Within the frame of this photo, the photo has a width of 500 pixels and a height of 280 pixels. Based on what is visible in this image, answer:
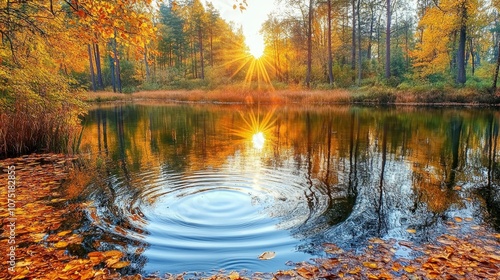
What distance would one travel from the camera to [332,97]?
95.6 ft

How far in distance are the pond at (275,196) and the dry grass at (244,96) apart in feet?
55.6

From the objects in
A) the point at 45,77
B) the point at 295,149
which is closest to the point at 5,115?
the point at 45,77

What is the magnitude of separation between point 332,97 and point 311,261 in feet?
87.4

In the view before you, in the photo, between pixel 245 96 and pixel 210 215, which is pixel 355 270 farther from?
pixel 245 96

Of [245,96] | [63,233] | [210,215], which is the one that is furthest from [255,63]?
[63,233]

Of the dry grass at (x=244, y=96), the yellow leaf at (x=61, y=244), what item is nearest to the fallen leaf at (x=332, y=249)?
the yellow leaf at (x=61, y=244)

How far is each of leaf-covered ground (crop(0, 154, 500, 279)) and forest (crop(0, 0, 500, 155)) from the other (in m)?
3.26

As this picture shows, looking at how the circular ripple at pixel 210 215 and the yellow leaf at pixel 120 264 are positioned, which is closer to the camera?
the yellow leaf at pixel 120 264

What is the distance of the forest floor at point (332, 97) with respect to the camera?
80.9 ft

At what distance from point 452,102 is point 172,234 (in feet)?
89.3

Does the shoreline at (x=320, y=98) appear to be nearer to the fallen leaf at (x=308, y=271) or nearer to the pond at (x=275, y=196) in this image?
the pond at (x=275, y=196)

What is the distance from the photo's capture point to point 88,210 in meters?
5.47

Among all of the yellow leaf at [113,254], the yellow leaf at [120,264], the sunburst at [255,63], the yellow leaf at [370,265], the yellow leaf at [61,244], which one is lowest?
the yellow leaf at [370,265]

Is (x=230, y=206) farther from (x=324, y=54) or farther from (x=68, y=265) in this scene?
A: (x=324, y=54)
